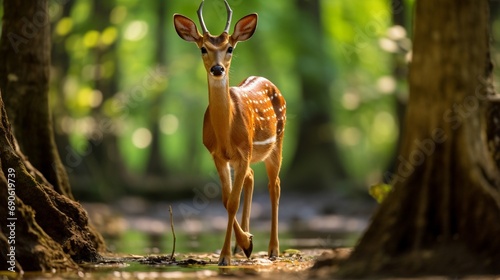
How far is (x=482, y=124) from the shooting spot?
830cm

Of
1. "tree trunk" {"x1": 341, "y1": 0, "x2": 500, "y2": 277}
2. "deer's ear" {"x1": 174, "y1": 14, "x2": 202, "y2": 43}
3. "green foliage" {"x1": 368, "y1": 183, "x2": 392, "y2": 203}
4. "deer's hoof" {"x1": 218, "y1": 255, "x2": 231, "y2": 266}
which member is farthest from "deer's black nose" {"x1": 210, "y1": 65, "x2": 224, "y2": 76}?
"green foliage" {"x1": 368, "y1": 183, "x2": 392, "y2": 203}

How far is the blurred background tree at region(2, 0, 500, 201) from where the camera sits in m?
24.9

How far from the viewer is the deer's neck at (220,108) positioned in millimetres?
10438

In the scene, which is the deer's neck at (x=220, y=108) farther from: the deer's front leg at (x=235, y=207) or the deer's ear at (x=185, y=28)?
the deer's ear at (x=185, y=28)

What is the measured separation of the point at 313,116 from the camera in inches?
1278

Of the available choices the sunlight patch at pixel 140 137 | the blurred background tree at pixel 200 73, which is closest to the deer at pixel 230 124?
the blurred background tree at pixel 200 73

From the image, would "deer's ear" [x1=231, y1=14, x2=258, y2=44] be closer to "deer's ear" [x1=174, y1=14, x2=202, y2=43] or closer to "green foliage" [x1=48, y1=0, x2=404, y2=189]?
"deer's ear" [x1=174, y1=14, x2=202, y2=43]

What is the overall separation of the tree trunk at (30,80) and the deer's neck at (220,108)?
2.12 meters

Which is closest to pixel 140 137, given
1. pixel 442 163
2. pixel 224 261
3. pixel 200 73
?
pixel 200 73

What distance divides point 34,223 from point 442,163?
3602 mm

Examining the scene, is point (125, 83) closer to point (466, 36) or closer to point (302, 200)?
point (302, 200)

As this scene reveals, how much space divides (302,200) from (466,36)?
20597mm

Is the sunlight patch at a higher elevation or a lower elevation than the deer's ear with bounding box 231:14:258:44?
lower

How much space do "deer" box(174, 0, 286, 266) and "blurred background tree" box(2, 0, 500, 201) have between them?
7418mm
